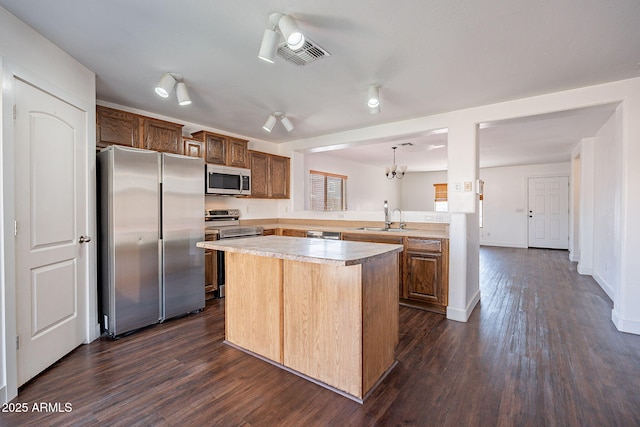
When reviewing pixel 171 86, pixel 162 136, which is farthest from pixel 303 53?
pixel 162 136

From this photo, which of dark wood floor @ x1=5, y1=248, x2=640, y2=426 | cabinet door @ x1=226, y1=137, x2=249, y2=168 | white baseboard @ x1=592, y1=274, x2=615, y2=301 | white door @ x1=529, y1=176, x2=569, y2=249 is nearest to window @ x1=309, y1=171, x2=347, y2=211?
cabinet door @ x1=226, y1=137, x2=249, y2=168

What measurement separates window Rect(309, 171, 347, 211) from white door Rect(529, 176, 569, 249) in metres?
5.31

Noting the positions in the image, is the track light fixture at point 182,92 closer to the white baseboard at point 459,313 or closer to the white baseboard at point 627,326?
the white baseboard at point 459,313

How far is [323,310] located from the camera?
202 cm

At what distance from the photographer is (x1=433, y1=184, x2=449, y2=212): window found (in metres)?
10.0

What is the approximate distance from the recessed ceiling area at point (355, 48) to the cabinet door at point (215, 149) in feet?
2.33

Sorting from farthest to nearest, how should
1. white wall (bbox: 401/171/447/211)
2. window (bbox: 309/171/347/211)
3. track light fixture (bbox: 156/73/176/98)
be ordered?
1. white wall (bbox: 401/171/447/211)
2. window (bbox: 309/171/347/211)
3. track light fixture (bbox: 156/73/176/98)

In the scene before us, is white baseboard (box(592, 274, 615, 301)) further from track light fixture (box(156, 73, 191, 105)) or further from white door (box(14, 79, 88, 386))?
white door (box(14, 79, 88, 386))

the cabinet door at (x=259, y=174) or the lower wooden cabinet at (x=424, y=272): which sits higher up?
the cabinet door at (x=259, y=174)

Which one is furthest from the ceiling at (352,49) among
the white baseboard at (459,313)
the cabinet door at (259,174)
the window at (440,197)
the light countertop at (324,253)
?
the window at (440,197)

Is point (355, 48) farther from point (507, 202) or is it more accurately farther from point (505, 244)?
point (505, 244)

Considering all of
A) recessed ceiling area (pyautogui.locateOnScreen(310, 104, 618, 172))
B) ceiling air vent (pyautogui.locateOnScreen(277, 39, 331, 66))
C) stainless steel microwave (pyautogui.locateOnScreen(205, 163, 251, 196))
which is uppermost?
recessed ceiling area (pyautogui.locateOnScreen(310, 104, 618, 172))

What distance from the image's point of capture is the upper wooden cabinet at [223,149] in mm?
4062

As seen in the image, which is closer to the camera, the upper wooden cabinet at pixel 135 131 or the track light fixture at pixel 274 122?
the upper wooden cabinet at pixel 135 131
